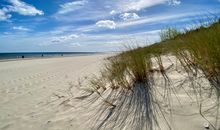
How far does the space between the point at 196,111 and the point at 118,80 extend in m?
1.61

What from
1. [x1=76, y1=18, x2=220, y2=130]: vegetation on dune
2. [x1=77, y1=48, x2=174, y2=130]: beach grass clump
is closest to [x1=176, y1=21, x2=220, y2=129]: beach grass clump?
[x1=76, y1=18, x2=220, y2=130]: vegetation on dune

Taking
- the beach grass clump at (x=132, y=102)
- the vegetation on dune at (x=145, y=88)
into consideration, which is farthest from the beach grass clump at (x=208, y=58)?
the beach grass clump at (x=132, y=102)

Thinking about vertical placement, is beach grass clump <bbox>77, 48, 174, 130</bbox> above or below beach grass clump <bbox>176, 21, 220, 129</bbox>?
below

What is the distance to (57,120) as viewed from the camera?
3.26 meters

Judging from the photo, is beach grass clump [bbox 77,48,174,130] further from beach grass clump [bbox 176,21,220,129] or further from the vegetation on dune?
beach grass clump [bbox 176,21,220,129]

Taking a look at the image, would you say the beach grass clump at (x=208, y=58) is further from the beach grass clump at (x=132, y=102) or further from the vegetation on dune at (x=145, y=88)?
the beach grass clump at (x=132, y=102)

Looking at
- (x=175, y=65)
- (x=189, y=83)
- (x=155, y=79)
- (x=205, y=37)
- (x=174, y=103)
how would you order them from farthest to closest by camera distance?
(x=175, y=65) → (x=155, y=79) → (x=205, y=37) → (x=189, y=83) → (x=174, y=103)

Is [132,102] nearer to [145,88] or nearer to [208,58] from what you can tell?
[145,88]

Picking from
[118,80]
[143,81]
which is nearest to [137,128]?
[143,81]

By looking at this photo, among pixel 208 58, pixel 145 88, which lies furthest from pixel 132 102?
pixel 208 58

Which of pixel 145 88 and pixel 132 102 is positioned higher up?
pixel 145 88

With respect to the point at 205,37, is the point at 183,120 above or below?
below

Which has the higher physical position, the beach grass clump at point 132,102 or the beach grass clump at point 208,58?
→ the beach grass clump at point 208,58

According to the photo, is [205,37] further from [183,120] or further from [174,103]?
[183,120]
